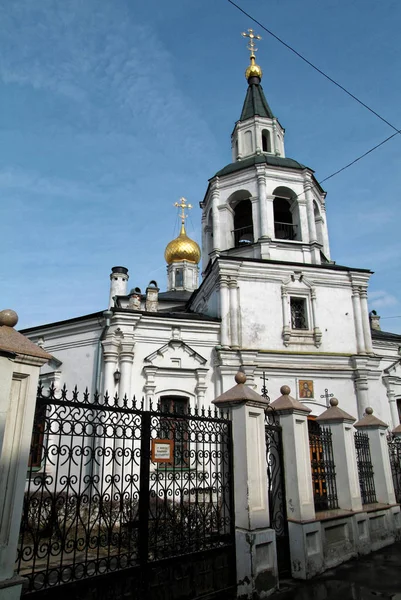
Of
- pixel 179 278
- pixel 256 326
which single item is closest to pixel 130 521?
pixel 256 326

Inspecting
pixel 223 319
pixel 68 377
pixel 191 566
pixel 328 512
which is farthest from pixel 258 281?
pixel 191 566

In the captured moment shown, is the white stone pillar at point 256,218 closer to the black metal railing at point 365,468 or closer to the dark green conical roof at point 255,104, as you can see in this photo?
the dark green conical roof at point 255,104

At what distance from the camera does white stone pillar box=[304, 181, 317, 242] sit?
16719 millimetres

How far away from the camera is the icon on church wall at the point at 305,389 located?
1436 centimetres

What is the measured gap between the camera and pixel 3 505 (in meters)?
3.65

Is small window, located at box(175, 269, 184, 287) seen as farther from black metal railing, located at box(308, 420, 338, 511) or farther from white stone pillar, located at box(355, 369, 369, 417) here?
black metal railing, located at box(308, 420, 338, 511)

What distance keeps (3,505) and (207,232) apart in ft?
50.2

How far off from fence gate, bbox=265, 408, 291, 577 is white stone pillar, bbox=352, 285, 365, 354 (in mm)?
8945

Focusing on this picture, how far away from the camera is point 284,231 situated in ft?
58.9

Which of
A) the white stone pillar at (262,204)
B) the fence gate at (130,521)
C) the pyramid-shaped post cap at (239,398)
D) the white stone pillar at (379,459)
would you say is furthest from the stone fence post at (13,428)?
the white stone pillar at (262,204)

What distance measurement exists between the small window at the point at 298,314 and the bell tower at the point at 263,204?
5.04 feet

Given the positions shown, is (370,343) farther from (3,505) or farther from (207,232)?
(3,505)

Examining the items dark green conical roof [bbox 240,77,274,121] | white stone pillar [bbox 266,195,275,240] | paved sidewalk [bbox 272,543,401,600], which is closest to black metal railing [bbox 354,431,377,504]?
paved sidewalk [bbox 272,543,401,600]

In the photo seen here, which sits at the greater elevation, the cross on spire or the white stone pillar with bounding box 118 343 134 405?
the white stone pillar with bounding box 118 343 134 405
